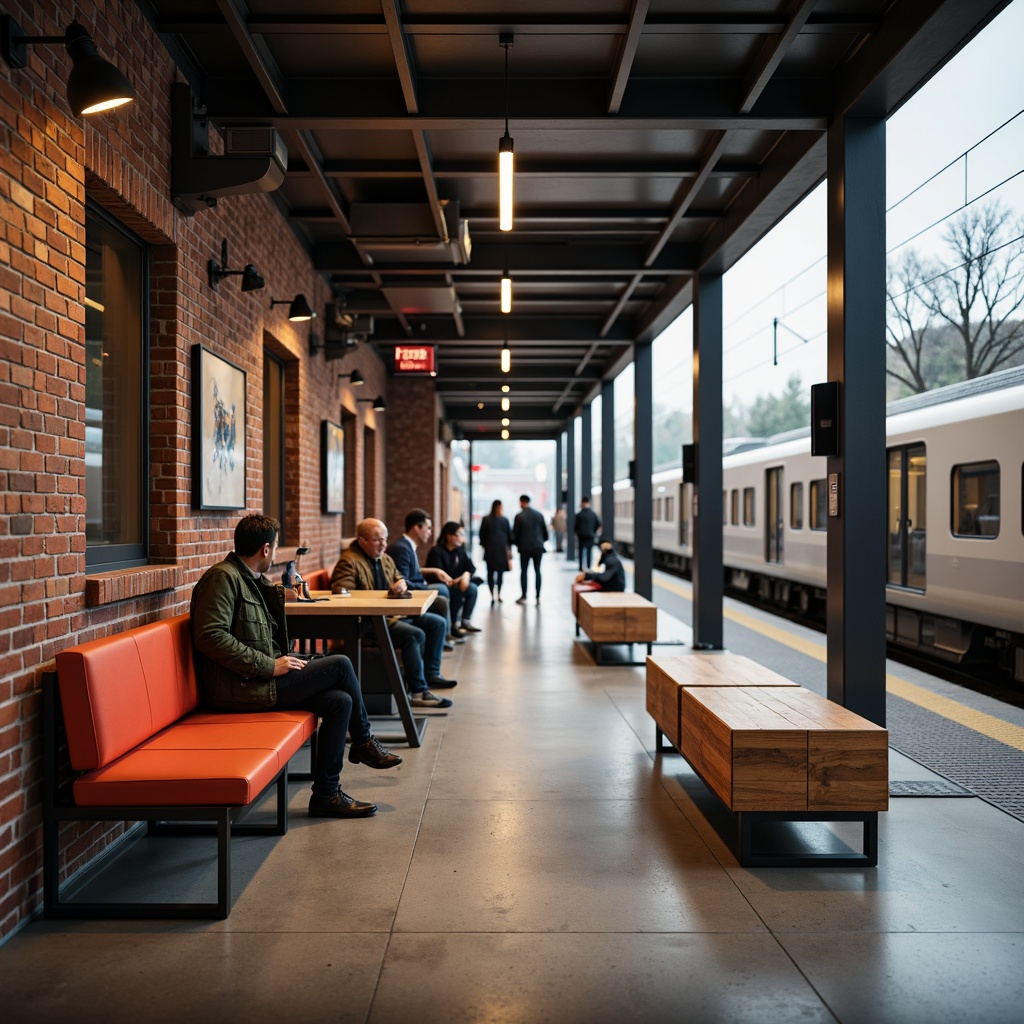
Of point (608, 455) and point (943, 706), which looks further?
point (608, 455)

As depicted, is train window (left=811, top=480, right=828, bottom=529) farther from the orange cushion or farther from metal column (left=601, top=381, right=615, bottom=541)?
the orange cushion

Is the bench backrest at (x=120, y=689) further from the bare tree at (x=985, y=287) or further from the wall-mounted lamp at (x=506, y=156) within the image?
the bare tree at (x=985, y=287)

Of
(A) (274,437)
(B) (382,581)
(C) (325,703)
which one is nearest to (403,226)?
(A) (274,437)

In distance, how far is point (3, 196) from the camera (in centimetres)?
328

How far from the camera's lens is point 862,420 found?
5746mm

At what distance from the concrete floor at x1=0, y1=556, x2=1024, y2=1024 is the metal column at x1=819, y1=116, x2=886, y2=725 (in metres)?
0.78

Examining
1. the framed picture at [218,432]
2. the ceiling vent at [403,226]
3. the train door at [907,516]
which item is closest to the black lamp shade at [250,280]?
the framed picture at [218,432]

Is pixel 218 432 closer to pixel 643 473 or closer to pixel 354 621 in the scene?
pixel 354 621

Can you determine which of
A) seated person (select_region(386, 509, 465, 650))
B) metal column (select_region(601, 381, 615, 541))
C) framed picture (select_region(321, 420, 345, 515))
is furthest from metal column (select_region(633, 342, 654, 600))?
seated person (select_region(386, 509, 465, 650))

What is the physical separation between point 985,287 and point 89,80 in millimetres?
26112

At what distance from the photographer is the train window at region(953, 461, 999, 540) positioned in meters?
8.00

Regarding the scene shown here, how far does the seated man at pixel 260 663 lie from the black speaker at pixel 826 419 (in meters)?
3.17

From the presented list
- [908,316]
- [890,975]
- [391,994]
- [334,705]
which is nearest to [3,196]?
[334,705]

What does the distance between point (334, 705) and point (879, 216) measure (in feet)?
13.8
